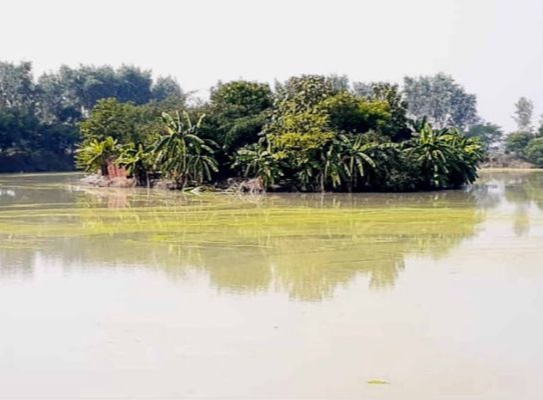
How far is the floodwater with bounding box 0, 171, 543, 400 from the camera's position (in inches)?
198

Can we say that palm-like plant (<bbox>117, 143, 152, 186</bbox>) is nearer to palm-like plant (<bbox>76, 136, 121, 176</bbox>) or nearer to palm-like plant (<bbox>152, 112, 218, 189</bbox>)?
palm-like plant (<bbox>76, 136, 121, 176</bbox>)

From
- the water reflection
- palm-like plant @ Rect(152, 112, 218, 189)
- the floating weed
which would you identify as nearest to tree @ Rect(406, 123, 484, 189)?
the water reflection

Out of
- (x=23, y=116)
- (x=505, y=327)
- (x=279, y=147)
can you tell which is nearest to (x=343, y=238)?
(x=505, y=327)

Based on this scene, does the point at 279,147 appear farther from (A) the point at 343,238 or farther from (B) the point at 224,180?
(A) the point at 343,238

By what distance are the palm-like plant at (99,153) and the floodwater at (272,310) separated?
14.4 metres

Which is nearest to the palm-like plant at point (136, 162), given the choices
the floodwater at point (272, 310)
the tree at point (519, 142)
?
the floodwater at point (272, 310)

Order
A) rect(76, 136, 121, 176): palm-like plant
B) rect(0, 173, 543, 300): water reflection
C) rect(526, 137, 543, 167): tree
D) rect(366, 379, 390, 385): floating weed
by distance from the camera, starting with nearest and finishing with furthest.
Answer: rect(366, 379, 390, 385): floating weed, rect(0, 173, 543, 300): water reflection, rect(76, 136, 121, 176): palm-like plant, rect(526, 137, 543, 167): tree

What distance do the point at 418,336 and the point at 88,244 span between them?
670cm

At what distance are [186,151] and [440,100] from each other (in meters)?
38.1

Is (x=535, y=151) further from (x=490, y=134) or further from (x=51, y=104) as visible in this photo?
(x=51, y=104)

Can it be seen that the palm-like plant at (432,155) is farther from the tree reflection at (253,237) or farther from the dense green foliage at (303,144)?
the tree reflection at (253,237)

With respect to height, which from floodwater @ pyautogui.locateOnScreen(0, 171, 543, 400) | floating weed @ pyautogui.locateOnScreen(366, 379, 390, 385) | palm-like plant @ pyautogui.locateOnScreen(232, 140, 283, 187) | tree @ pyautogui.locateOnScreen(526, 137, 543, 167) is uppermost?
tree @ pyautogui.locateOnScreen(526, 137, 543, 167)

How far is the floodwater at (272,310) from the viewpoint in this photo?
198 inches

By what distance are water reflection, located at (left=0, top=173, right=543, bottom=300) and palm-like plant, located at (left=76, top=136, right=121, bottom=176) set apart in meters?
6.85
